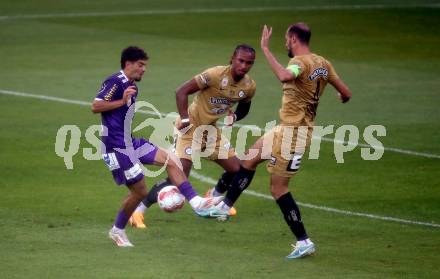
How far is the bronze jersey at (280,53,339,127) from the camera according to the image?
51.2 ft

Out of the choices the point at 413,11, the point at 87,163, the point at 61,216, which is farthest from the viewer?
the point at 413,11

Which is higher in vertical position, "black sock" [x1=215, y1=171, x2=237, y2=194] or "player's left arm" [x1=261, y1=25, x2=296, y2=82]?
"player's left arm" [x1=261, y1=25, x2=296, y2=82]

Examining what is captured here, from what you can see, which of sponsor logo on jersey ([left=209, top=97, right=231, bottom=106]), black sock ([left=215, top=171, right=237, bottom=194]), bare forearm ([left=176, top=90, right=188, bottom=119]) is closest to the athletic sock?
black sock ([left=215, top=171, right=237, bottom=194])

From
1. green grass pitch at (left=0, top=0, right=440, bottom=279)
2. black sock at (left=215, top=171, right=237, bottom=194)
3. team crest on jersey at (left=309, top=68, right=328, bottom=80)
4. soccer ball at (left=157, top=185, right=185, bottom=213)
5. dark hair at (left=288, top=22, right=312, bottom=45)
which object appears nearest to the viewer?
green grass pitch at (left=0, top=0, right=440, bottom=279)

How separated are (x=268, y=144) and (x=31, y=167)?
19.8 ft

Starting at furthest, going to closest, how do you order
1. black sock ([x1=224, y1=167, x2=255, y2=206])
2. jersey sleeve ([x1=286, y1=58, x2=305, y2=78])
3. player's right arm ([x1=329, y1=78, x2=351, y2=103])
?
black sock ([x1=224, y1=167, x2=255, y2=206]) → player's right arm ([x1=329, y1=78, x2=351, y2=103]) → jersey sleeve ([x1=286, y1=58, x2=305, y2=78])

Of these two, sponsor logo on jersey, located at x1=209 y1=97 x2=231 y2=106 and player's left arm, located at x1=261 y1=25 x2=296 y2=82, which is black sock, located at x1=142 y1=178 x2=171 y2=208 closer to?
sponsor logo on jersey, located at x1=209 y1=97 x2=231 y2=106

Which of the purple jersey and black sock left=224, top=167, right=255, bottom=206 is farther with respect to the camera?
black sock left=224, top=167, right=255, bottom=206

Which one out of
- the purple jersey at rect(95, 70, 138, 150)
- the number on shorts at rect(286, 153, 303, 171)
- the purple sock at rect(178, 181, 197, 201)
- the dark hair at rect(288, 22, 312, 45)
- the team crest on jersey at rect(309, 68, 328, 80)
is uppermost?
the dark hair at rect(288, 22, 312, 45)

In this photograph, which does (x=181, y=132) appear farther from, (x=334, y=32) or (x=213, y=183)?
(x=334, y=32)

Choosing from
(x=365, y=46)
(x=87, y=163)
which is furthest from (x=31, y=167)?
(x=365, y=46)

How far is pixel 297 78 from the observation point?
15.6 m

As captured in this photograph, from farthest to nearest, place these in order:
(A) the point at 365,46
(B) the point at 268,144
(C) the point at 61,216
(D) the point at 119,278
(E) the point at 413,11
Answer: (E) the point at 413,11
(A) the point at 365,46
(C) the point at 61,216
(B) the point at 268,144
(D) the point at 119,278

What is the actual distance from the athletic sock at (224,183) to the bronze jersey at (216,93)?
2.63 feet
